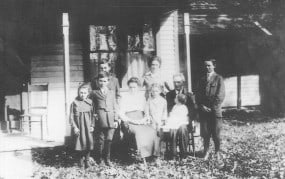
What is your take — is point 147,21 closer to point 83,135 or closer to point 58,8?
point 58,8

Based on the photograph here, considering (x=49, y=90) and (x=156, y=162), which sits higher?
(x=49, y=90)

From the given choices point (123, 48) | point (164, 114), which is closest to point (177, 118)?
point (164, 114)

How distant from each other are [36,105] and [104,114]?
13.5 ft

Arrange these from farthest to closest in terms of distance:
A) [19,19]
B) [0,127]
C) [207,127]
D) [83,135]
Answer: [0,127]
[19,19]
[207,127]
[83,135]

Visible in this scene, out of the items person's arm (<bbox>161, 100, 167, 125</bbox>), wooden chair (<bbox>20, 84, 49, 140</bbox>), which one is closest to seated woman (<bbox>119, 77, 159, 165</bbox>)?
person's arm (<bbox>161, 100, 167, 125</bbox>)

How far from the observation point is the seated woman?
7.36m

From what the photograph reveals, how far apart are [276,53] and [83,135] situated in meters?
8.97

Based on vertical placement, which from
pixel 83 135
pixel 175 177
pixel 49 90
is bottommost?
pixel 175 177

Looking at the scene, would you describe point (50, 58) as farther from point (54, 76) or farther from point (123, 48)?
point (123, 48)

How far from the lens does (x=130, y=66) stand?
11.3 metres

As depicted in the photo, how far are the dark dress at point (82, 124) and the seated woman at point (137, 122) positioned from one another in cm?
73

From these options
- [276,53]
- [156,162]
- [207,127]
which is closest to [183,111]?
[207,127]

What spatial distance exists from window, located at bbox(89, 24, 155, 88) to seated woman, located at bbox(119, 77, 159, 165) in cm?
339

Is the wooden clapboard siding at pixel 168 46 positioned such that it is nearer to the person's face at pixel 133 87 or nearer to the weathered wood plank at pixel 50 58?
the weathered wood plank at pixel 50 58
